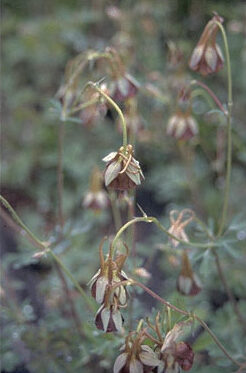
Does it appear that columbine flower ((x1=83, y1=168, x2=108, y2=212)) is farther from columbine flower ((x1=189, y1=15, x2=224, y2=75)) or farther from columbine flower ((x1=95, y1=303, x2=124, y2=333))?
columbine flower ((x1=95, y1=303, x2=124, y2=333))

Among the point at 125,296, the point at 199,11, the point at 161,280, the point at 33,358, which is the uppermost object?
the point at 199,11

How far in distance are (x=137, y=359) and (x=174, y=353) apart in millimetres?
83

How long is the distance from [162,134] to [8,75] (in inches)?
50.5

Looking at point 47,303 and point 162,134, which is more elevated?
point 162,134

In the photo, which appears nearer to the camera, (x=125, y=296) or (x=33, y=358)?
(x=125, y=296)

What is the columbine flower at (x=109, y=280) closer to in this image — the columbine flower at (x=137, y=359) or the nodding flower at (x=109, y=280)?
the nodding flower at (x=109, y=280)

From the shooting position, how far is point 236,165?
3.14 m

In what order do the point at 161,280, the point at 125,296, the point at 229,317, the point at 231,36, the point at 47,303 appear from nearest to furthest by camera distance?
1. the point at 125,296
2. the point at 229,317
3. the point at 47,303
4. the point at 161,280
5. the point at 231,36

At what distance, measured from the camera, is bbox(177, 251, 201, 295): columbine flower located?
1.65 m

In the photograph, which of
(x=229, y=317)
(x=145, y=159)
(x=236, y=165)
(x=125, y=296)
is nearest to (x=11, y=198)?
(x=145, y=159)

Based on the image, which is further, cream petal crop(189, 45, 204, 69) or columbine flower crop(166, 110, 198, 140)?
columbine flower crop(166, 110, 198, 140)

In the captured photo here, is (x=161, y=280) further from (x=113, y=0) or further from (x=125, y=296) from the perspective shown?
(x=113, y=0)

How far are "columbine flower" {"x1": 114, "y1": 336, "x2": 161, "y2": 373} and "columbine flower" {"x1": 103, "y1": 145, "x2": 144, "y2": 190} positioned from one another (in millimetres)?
358

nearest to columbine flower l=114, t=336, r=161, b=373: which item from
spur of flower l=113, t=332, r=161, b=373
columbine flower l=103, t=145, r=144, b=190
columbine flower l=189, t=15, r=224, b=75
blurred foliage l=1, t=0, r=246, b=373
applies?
spur of flower l=113, t=332, r=161, b=373
